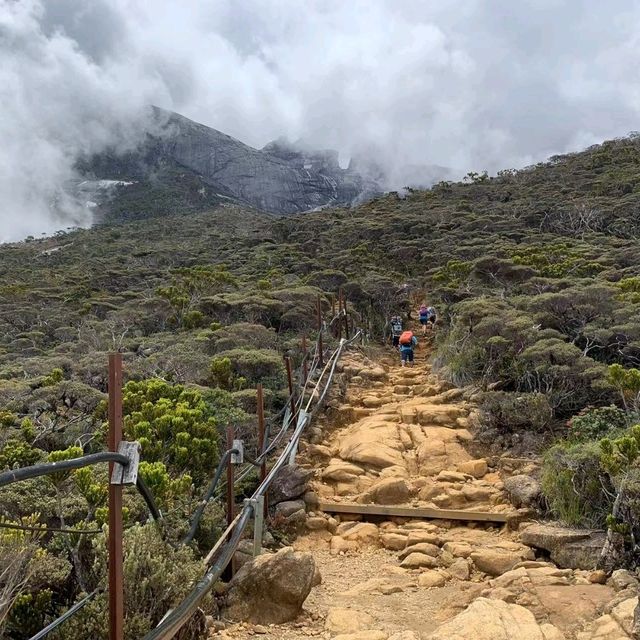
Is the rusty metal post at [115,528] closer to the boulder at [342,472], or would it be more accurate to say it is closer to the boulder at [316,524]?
the boulder at [316,524]

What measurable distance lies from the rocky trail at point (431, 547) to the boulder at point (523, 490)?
2cm

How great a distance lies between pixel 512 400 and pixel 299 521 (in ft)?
12.0

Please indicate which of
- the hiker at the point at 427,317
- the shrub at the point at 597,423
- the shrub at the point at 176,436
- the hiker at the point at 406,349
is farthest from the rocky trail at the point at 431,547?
the hiker at the point at 427,317

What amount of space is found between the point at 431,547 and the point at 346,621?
1.65 metres

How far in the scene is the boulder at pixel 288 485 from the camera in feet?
20.2

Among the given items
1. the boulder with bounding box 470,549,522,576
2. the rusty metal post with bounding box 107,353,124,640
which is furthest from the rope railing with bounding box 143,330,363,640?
the boulder with bounding box 470,549,522,576

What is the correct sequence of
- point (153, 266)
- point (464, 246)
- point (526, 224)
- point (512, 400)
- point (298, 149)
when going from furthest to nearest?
point (298, 149)
point (153, 266)
point (526, 224)
point (464, 246)
point (512, 400)

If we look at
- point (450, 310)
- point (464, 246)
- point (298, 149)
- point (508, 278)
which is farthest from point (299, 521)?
point (298, 149)

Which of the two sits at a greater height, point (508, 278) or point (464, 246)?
point (464, 246)

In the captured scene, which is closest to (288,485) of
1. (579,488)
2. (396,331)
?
(579,488)

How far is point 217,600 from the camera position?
3896 mm

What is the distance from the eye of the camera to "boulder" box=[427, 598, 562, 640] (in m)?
3.22

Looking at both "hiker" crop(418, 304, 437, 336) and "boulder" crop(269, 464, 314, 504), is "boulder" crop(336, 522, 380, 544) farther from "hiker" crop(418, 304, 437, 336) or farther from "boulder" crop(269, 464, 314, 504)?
"hiker" crop(418, 304, 437, 336)

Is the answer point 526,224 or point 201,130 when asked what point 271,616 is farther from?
point 201,130
